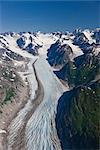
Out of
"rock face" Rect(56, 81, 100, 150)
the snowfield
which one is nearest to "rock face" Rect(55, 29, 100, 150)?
"rock face" Rect(56, 81, 100, 150)

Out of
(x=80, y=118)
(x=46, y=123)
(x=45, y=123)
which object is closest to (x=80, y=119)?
(x=80, y=118)

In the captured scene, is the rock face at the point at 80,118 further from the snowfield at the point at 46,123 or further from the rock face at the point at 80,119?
the snowfield at the point at 46,123

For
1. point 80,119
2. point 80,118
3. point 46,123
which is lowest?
point 46,123

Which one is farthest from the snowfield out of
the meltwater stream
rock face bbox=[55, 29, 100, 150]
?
rock face bbox=[55, 29, 100, 150]

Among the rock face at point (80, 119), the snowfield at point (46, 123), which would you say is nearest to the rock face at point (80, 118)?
the rock face at point (80, 119)

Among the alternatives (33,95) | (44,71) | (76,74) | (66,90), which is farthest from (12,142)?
(44,71)

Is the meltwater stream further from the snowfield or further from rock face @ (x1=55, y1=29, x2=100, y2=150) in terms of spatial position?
rock face @ (x1=55, y1=29, x2=100, y2=150)

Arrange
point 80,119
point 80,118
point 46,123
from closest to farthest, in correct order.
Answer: point 80,119 → point 80,118 → point 46,123

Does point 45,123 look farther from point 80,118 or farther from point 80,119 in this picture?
point 80,119

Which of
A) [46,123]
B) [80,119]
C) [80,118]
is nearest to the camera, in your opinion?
[80,119]

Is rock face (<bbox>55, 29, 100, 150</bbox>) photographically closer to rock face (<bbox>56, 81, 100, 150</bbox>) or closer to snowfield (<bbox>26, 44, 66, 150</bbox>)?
rock face (<bbox>56, 81, 100, 150</bbox>)

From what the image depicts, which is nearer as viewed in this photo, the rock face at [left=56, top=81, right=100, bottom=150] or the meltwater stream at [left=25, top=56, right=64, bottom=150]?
the rock face at [left=56, top=81, right=100, bottom=150]
